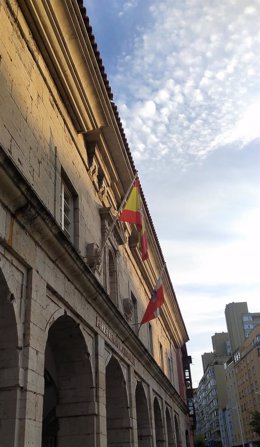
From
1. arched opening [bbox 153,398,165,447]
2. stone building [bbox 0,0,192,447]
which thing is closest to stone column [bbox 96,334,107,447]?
stone building [bbox 0,0,192,447]

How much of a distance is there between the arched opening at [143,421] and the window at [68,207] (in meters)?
7.44

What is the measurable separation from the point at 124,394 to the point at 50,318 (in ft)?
19.4

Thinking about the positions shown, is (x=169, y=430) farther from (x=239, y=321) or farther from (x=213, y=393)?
(x=213, y=393)

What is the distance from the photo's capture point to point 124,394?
13469 mm

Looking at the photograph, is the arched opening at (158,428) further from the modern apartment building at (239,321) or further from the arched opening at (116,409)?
the modern apartment building at (239,321)

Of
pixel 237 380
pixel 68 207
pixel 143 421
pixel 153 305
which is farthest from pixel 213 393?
pixel 68 207

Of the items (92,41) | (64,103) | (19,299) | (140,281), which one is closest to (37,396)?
(19,299)

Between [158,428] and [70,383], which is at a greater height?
[158,428]

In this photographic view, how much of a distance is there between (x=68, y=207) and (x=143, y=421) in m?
8.64

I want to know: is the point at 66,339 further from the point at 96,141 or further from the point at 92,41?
the point at 92,41

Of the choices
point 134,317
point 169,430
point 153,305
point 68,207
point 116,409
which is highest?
point 68,207

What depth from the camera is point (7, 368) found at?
7.00 meters

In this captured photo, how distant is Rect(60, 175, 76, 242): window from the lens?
35.5ft

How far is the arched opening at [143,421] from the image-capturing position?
16.3 m
